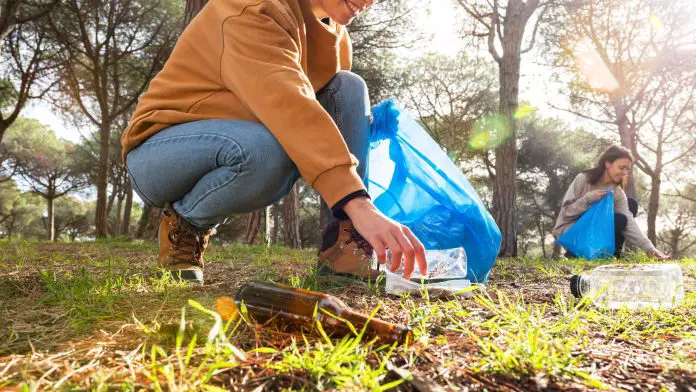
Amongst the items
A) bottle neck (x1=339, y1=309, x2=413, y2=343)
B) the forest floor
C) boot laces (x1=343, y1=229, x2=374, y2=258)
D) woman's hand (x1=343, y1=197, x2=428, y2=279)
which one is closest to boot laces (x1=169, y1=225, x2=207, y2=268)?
the forest floor

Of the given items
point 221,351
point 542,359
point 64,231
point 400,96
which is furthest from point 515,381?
point 64,231

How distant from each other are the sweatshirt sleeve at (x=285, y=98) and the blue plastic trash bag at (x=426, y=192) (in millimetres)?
839

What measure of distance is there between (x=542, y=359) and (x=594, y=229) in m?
5.02

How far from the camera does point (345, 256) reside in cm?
207

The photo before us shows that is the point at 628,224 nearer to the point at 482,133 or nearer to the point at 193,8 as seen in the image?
the point at 193,8

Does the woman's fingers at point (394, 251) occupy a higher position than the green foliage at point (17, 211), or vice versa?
the green foliage at point (17, 211)

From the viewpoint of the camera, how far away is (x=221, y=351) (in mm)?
961

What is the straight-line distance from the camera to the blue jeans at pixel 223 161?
1.80 meters

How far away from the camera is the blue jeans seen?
1.80 metres

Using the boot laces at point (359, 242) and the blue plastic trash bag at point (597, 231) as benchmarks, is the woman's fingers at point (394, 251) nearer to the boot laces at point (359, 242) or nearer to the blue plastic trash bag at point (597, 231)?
the boot laces at point (359, 242)

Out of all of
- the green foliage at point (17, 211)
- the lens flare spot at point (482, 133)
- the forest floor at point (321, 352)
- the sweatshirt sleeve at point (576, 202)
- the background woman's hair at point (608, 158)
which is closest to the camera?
the forest floor at point (321, 352)

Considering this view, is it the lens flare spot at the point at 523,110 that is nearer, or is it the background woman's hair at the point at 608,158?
the background woman's hair at the point at 608,158

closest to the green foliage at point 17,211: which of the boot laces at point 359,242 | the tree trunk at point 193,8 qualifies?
the tree trunk at point 193,8

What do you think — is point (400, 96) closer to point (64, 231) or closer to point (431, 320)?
point (431, 320)
